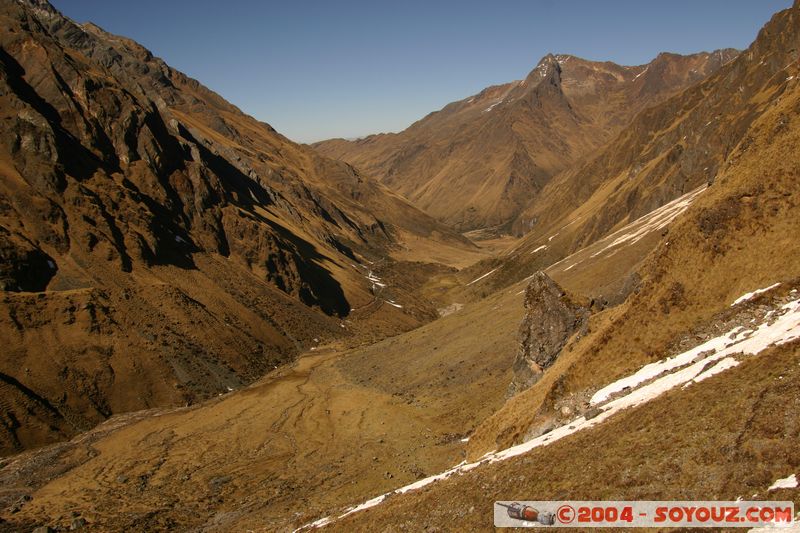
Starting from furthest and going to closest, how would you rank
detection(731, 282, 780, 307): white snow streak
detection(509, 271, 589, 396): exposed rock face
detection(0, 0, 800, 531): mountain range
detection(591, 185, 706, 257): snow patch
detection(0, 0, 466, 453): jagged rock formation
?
detection(591, 185, 706, 257): snow patch, detection(0, 0, 466, 453): jagged rock formation, detection(509, 271, 589, 396): exposed rock face, detection(731, 282, 780, 307): white snow streak, detection(0, 0, 800, 531): mountain range

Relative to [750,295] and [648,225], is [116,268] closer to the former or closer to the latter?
[750,295]

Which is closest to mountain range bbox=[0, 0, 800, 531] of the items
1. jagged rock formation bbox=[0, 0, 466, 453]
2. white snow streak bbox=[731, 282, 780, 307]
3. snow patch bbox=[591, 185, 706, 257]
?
white snow streak bbox=[731, 282, 780, 307]

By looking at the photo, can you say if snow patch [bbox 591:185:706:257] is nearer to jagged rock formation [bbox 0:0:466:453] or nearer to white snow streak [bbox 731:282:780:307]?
jagged rock formation [bbox 0:0:466:453]

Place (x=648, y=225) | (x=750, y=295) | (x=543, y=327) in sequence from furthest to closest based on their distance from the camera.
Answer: (x=648, y=225), (x=543, y=327), (x=750, y=295)

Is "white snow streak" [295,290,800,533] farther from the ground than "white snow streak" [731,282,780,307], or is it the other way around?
"white snow streak" [731,282,780,307]

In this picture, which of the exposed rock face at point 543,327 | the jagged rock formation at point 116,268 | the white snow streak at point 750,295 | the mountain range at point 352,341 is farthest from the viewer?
the jagged rock formation at point 116,268

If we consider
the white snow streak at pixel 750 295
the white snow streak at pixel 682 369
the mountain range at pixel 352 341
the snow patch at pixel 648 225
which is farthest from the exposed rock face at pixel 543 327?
the snow patch at pixel 648 225

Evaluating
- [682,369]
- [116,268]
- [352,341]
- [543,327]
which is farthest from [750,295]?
[116,268]

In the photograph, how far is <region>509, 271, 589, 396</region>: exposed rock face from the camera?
127 ft

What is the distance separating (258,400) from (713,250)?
54.6 meters

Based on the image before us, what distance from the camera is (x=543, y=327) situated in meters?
39.9

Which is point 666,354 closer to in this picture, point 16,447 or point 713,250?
point 713,250

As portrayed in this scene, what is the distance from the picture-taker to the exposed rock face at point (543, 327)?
38594 mm

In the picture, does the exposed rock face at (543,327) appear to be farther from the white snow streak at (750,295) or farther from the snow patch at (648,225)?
Result: the snow patch at (648,225)
